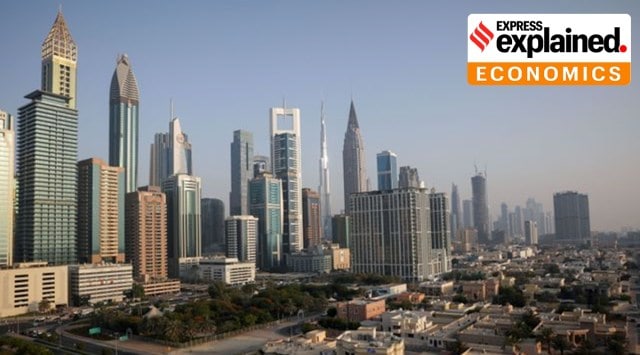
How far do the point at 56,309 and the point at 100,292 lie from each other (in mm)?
2846

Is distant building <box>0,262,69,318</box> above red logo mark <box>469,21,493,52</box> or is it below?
below

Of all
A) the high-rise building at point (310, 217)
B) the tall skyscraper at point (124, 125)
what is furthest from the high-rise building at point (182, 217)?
the high-rise building at point (310, 217)

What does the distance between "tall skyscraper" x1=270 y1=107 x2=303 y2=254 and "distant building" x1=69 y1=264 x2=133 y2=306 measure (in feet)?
69.3

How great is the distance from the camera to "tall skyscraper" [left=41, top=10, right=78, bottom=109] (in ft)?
107

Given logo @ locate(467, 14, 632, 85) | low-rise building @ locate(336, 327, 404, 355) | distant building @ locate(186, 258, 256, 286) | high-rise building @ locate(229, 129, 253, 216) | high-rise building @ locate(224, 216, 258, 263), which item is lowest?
distant building @ locate(186, 258, 256, 286)

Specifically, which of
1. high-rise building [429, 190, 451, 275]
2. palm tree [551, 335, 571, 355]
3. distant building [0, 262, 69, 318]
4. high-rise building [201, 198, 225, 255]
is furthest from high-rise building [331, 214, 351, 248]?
palm tree [551, 335, 571, 355]

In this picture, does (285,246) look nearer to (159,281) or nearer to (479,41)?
(159,281)

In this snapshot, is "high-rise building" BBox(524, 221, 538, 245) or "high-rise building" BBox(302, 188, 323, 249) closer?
"high-rise building" BBox(302, 188, 323, 249)

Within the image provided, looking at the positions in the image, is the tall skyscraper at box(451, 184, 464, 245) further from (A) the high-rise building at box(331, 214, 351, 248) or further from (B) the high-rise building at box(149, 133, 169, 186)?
(B) the high-rise building at box(149, 133, 169, 186)

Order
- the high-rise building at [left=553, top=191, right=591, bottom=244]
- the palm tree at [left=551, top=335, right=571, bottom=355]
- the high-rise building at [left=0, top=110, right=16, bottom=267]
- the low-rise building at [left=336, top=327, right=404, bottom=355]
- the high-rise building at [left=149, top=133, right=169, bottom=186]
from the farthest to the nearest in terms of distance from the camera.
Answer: the high-rise building at [left=149, top=133, right=169, bottom=186] → the high-rise building at [left=553, top=191, right=591, bottom=244] → the high-rise building at [left=0, top=110, right=16, bottom=267] → the palm tree at [left=551, top=335, right=571, bottom=355] → the low-rise building at [left=336, top=327, right=404, bottom=355]

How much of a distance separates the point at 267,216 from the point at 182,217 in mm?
7057

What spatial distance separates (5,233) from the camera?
2505 cm

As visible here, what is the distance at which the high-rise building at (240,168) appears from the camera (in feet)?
210

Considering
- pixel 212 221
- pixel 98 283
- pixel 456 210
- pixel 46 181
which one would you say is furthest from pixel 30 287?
pixel 456 210
